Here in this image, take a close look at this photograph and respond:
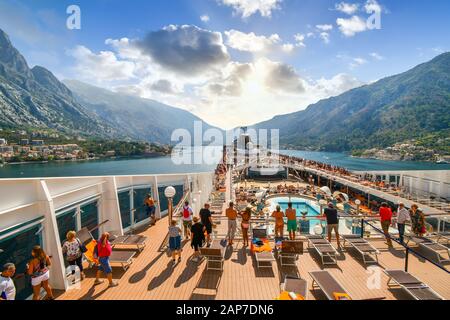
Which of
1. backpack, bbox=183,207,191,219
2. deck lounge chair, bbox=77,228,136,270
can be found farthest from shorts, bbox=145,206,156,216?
deck lounge chair, bbox=77,228,136,270

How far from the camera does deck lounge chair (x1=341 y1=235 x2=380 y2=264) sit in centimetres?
635

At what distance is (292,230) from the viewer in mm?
7535

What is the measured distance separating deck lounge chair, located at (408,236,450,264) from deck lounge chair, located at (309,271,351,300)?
3.63 meters

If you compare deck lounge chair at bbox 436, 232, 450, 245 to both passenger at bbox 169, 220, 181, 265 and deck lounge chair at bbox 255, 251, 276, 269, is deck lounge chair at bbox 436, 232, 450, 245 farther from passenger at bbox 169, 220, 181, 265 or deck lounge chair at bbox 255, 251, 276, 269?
passenger at bbox 169, 220, 181, 265

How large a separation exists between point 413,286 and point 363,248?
1.76 metres

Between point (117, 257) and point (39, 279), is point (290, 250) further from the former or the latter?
point (39, 279)

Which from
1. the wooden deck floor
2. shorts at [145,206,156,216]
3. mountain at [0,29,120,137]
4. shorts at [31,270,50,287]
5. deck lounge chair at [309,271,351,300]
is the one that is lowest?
the wooden deck floor

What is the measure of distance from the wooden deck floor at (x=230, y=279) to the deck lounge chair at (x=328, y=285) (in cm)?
34

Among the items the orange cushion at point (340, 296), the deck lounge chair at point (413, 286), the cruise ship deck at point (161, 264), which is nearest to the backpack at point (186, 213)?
the cruise ship deck at point (161, 264)

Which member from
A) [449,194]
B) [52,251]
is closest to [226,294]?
[52,251]

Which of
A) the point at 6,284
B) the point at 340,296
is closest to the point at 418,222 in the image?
the point at 340,296

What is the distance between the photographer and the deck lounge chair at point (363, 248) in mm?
6348

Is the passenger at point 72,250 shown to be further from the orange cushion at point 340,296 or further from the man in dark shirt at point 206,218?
the orange cushion at point 340,296
